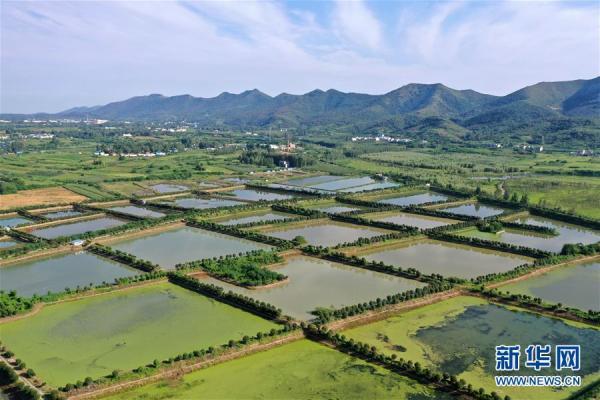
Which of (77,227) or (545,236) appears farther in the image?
(77,227)

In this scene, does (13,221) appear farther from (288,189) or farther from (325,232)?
(288,189)

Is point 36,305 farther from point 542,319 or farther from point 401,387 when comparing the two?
point 542,319

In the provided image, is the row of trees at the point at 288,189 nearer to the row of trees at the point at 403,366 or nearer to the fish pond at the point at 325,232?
the fish pond at the point at 325,232

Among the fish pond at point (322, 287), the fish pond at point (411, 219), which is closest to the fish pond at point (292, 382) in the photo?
the fish pond at point (322, 287)

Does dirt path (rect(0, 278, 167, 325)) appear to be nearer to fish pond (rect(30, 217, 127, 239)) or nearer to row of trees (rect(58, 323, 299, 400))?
row of trees (rect(58, 323, 299, 400))

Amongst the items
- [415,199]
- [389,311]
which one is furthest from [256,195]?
[389,311]

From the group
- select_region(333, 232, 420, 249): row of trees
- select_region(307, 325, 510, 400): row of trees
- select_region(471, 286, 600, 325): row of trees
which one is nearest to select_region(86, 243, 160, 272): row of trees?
select_region(333, 232, 420, 249): row of trees
